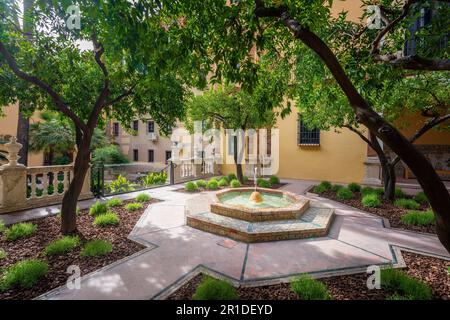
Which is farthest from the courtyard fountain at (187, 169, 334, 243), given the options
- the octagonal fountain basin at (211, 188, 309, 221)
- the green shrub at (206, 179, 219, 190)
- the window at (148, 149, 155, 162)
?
the window at (148, 149, 155, 162)

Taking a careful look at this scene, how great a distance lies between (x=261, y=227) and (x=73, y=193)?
4.43 m

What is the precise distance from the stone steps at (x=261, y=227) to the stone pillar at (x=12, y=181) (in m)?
5.22

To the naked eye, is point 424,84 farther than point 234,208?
Yes

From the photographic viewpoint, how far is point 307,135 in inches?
554

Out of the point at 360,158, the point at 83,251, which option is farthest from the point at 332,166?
the point at 83,251

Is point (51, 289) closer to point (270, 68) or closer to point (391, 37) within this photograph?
point (270, 68)

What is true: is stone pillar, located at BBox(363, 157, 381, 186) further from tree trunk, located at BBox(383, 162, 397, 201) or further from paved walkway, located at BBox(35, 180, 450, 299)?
paved walkway, located at BBox(35, 180, 450, 299)

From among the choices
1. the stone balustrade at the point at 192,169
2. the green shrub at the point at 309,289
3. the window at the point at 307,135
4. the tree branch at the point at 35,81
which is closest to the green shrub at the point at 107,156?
the stone balustrade at the point at 192,169

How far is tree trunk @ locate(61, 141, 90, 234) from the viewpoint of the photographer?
5.07 metres

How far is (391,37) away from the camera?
192 inches

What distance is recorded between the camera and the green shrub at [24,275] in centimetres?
322

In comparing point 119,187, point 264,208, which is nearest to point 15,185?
point 119,187

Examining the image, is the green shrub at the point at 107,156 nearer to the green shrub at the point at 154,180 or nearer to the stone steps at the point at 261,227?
the green shrub at the point at 154,180
